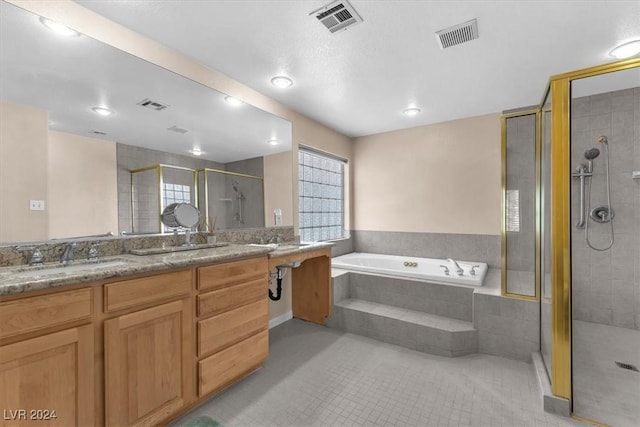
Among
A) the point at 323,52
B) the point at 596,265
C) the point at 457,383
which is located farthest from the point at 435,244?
the point at 323,52

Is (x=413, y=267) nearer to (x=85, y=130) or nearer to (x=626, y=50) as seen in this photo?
(x=626, y=50)

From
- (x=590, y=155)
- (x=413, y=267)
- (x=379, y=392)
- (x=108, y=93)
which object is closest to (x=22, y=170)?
(x=108, y=93)

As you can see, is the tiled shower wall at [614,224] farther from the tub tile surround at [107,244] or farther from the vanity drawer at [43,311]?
the vanity drawer at [43,311]

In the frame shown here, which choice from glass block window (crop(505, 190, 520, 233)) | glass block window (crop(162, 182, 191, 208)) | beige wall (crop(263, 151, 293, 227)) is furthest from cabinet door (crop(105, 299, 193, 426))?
glass block window (crop(505, 190, 520, 233))

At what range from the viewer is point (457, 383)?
1938 millimetres

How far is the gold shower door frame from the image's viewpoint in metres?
1.59

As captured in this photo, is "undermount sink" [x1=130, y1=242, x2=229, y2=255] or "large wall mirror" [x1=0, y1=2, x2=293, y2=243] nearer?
"large wall mirror" [x1=0, y1=2, x2=293, y2=243]

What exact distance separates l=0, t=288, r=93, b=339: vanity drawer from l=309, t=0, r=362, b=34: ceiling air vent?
1868mm

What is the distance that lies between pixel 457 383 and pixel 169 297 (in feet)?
6.41

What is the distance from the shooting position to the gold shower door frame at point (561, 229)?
5.22ft

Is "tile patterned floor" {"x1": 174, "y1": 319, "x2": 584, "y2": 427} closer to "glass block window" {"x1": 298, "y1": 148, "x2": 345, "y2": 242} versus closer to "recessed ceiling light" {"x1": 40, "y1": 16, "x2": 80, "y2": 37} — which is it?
"glass block window" {"x1": 298, "y1": 148, "x2": 345, "y2": 242}

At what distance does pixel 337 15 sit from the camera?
1669 millimetres

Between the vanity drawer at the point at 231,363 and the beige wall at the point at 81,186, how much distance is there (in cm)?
105

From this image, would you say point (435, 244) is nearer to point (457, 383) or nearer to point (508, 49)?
point (457, 383)
